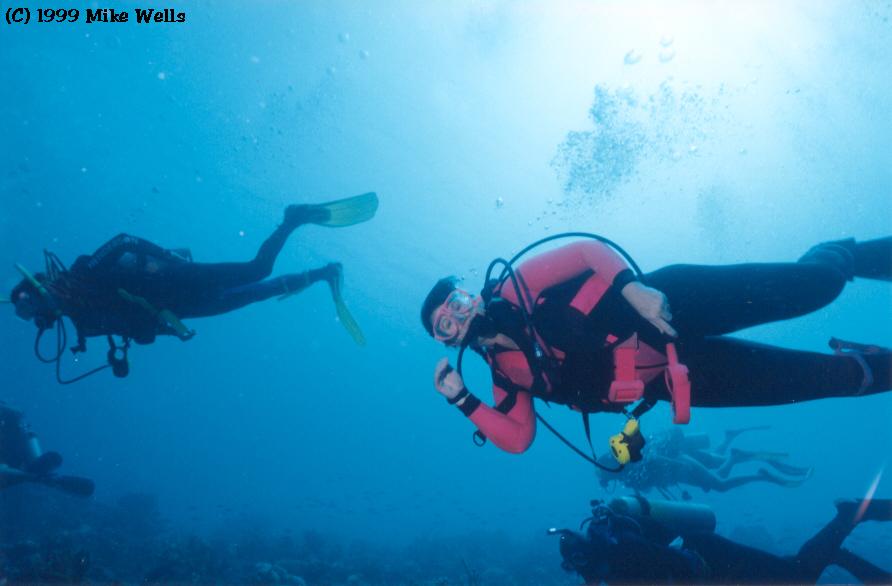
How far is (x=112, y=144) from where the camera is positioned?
117 feet

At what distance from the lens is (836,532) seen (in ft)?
15.4

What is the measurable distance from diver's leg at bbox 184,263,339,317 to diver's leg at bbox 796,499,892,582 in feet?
26.4

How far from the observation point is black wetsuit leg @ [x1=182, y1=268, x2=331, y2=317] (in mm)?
7309

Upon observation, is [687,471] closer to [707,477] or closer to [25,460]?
[707,477]

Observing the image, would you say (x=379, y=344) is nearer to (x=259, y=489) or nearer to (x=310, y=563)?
(x=259, y=489)

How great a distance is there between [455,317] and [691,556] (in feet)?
10.9

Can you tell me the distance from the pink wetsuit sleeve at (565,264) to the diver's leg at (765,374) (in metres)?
0.93

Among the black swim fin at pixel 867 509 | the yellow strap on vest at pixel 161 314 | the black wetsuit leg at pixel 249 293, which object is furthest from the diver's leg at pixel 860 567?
the yellow strap on vest at pixel 161 314

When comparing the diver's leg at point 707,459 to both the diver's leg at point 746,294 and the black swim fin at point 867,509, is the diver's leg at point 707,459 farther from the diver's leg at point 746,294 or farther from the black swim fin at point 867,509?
the diver's leg at point 746,294

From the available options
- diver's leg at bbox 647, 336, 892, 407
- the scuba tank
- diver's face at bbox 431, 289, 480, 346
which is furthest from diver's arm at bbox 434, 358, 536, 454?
the scuba tank

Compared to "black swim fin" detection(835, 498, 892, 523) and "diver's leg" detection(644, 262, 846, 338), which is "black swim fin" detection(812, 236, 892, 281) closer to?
"diver's leg" detection(644, 262, 846, 338)

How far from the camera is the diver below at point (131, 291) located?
19.2 feet

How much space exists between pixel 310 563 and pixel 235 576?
240cm

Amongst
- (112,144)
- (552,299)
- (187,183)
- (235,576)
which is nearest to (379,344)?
(187,183)
